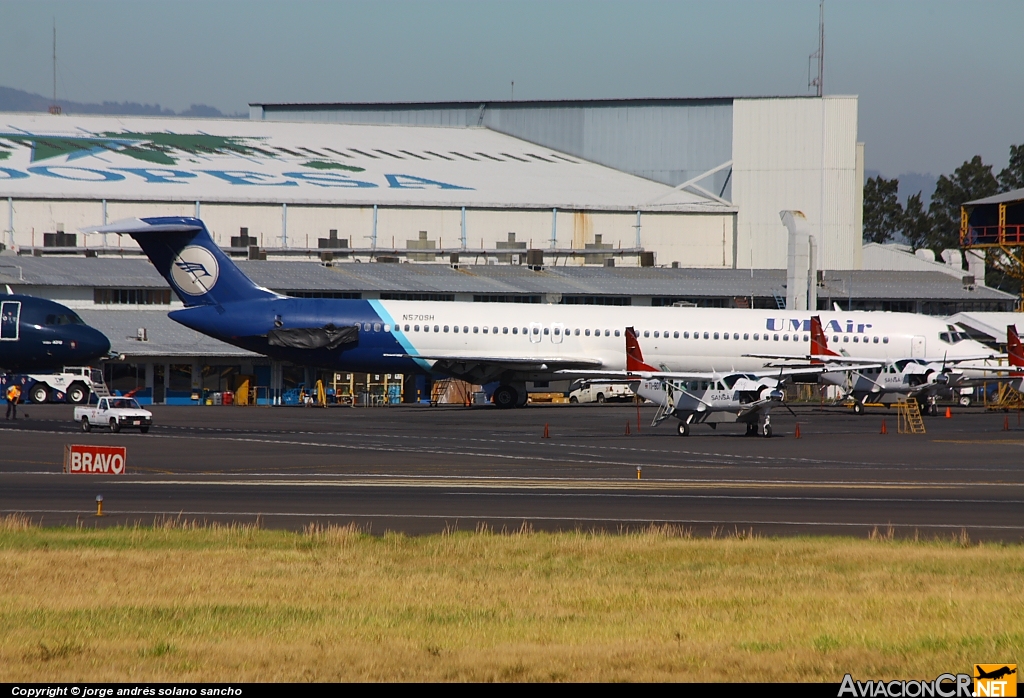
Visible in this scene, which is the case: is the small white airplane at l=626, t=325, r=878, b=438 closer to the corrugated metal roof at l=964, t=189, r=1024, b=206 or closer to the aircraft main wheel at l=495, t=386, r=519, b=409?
the aircraft main wheel at l=495, t=386, r=519, b=409

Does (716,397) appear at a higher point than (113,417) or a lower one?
higher

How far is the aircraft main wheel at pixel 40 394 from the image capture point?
60.6m

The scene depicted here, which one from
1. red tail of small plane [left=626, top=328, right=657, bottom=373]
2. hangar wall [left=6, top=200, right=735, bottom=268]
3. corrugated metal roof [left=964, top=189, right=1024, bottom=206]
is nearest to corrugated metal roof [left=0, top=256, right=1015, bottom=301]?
hangar wall [left=6, top=200, right=735, bottom=268]

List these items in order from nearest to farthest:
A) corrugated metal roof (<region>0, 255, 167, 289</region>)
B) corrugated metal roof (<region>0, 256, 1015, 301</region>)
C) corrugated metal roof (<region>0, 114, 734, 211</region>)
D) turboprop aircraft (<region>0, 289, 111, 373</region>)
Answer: turboprop aircraft (<region>0, 289, 111, 373</region>) < corrugated metal roof (<region>0, 255, 167, 289</region>) < corrugated metal roof (<region>0, 256, 1015, 301</region>) < corrugated metal roof (<region>0, 114, 734, 211</region>)

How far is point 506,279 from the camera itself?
77.8 m

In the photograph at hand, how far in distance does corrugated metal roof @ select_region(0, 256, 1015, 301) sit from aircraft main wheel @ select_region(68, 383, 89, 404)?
8.58m

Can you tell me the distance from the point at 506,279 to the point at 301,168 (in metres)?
23.1

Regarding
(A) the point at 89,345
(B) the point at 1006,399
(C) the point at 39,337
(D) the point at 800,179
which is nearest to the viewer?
(C) the point at 39,337

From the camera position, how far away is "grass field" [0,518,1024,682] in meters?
10.5

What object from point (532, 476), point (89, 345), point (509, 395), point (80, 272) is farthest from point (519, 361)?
point (80, 272)

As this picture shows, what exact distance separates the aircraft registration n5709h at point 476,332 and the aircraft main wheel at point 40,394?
9.87 metres

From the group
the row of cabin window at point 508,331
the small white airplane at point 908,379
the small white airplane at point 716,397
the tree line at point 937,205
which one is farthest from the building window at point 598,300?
the tree line at point 937,205

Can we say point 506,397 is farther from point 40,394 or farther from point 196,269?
point 40,394

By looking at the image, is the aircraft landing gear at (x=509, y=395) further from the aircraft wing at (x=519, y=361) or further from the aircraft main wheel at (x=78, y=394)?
the aircraft main wheel at (x=78, y=394)
